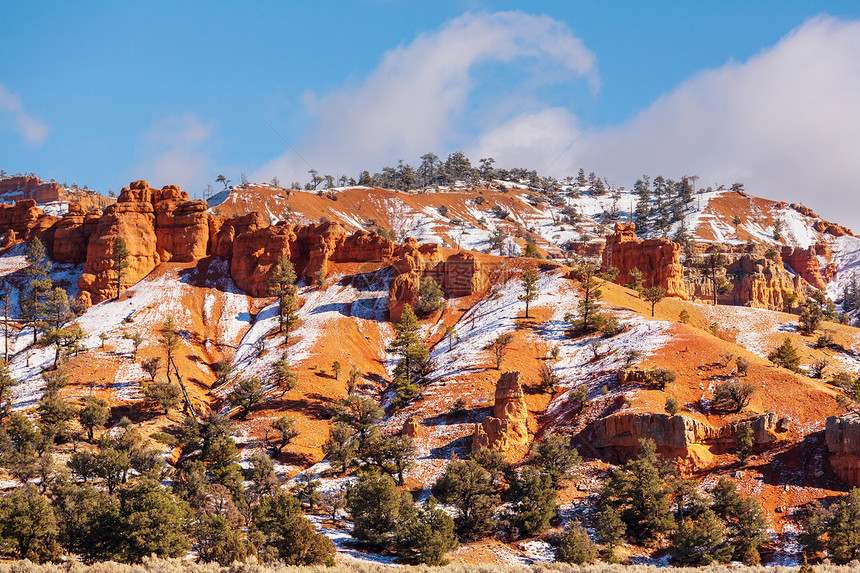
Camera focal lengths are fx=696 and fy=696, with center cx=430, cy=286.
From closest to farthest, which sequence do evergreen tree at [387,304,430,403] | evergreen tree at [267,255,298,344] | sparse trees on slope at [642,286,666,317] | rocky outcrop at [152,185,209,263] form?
evergreen tree at [387,304,430,403] < sparse trees on slope at [642,286,666,317] < evergreen tree at [267,255,298,344] < rocky outcrop at [152,185,209,263]

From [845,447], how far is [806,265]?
117 m

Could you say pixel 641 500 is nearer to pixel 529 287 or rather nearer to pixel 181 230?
pixel 529 287

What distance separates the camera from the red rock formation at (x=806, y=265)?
487 ft

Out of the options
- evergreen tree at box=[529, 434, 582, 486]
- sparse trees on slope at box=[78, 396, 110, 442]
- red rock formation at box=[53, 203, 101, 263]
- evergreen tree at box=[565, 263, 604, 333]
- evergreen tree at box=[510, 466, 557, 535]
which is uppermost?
red rock formation at box=[53, 203, 101, 263]

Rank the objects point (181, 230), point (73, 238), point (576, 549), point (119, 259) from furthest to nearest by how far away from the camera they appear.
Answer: point (73, 238)
point (181, 230)
point (119, 259)
point (576, 549)

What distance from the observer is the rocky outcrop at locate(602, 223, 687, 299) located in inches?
4092

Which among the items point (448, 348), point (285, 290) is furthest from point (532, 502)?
point (285, 290)

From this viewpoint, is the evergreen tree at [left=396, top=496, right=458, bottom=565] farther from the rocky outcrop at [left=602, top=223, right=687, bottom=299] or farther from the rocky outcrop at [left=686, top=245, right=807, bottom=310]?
the rocky outcrop at [left=686, top=245, right=807, bottom=310]

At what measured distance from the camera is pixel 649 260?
107 meters

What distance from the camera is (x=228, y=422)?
2512 inches

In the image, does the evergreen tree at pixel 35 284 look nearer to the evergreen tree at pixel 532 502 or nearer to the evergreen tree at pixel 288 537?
the evergreen tree at pixel 288 537

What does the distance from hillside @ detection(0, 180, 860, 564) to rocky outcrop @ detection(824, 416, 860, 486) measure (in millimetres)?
150

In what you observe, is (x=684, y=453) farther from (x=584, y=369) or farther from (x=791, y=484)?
(x=584, y=369)

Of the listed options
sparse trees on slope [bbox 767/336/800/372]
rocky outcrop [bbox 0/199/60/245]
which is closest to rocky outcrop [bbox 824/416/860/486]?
sparse trees on slope [bbox 767/336/800/372]
